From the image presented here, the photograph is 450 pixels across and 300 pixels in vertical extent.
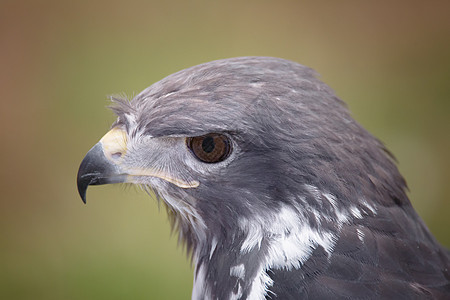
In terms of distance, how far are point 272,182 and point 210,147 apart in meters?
0.30

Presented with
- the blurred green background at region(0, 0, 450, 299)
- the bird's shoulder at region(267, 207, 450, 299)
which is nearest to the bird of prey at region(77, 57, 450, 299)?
the bird's shoulder at region(267, 207, 450, 299)

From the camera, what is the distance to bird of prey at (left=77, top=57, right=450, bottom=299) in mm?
2311

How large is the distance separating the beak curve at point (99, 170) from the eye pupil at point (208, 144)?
16.5 inches

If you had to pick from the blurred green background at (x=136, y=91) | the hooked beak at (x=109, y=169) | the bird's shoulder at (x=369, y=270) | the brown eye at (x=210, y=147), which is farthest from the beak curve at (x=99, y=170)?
the blurred green background at (x=136, y=91)

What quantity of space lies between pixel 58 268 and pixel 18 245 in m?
0.66

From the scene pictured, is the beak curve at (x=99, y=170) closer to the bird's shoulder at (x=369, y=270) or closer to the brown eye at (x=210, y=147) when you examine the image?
the brown eye at (x=210, y=147)

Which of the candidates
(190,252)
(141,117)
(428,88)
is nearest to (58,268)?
(190,252)

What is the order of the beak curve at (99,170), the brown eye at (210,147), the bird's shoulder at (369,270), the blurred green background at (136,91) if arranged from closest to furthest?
the bird's shoulder at (369,270) → the brown eye at (210,147) → the beak curve at (99,170) → the blurred green background at (136,91)

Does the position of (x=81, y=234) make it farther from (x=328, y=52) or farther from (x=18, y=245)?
(x=328, y=52)

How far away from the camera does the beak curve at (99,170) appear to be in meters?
2.55

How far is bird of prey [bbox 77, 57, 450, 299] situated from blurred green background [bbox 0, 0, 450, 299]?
3123 millimetres

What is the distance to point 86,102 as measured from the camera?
679 centimetres

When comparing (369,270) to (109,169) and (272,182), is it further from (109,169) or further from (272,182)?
(109,169)

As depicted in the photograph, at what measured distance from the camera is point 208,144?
2.40m
